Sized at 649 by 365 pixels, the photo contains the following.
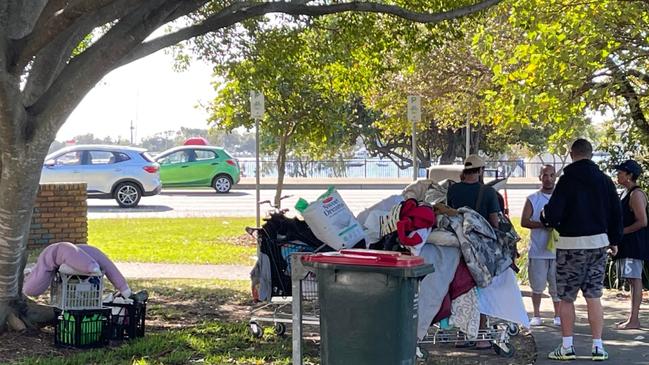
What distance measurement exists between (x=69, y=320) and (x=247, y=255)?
720cm

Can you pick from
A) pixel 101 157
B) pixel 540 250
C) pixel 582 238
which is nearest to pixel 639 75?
pixel 540 250

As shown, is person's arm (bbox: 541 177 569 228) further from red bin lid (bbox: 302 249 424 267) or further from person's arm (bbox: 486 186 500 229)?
red bin lid (bbox: 302 249 424 267)


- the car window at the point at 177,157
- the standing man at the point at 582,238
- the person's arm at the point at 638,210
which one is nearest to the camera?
the standing man at the point at 582,238

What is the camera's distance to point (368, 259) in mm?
5691

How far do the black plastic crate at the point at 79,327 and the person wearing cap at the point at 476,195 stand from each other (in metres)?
3.32

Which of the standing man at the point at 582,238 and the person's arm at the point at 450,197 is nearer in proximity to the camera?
the standing man at the point at 582,238

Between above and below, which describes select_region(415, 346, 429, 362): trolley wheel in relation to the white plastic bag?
below

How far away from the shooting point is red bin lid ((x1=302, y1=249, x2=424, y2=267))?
5605 millimetres

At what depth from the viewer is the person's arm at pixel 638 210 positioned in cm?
848

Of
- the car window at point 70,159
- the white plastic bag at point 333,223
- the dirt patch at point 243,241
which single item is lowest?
the dirt patch at point 243,241

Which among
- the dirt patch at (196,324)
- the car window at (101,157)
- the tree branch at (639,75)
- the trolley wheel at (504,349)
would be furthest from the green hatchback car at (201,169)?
the trolley wheel at (504,349)

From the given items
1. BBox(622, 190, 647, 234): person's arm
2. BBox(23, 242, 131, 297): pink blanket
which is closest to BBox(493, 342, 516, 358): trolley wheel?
BBox(622, 190, 647, 234): person's arm

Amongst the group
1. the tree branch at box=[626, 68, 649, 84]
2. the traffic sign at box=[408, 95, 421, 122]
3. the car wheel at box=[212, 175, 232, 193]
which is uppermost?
the tree branch at box=[626, 68, 649, 84]

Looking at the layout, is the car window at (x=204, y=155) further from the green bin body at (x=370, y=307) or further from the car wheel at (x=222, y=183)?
the green bin body at (x=370, y=307)
